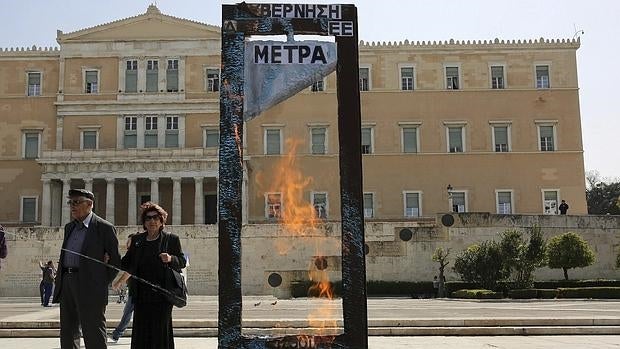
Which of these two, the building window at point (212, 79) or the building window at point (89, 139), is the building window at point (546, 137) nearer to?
the building window at point (212, 79)

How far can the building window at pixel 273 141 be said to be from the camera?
1608 inches

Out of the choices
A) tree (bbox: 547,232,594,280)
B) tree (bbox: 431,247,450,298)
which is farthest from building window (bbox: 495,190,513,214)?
tree (bbox: 547,232,594,280)

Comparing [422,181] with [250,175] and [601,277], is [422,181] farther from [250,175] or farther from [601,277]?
[601,277]

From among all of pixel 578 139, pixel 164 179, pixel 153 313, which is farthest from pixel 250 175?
pixel 153 313

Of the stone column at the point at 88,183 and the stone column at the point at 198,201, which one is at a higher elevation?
the stone column at the point at 88,183

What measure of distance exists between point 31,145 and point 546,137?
28.2 m

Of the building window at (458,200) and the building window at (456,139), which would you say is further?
the building window at (456,139)

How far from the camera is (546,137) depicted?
41500 mm

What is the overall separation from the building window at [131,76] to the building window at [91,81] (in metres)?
1.66

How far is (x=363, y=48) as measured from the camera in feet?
139

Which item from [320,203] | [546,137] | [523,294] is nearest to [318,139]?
[320,203]

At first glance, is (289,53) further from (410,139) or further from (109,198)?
(410,139)

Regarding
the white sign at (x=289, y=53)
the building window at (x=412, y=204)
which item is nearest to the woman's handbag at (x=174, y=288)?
the white sign at (x=289, y=53)

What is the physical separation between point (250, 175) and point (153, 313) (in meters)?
34.6
